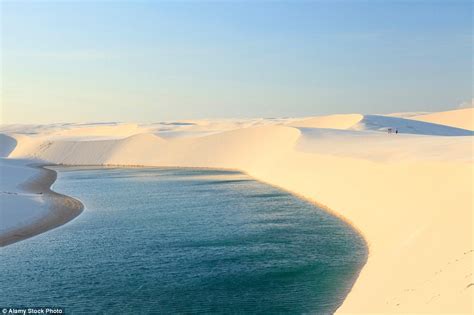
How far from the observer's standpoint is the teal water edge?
15.7 metres

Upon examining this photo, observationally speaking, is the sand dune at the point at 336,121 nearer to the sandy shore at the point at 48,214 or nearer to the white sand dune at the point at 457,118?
the white sand dune at the point at 457,118

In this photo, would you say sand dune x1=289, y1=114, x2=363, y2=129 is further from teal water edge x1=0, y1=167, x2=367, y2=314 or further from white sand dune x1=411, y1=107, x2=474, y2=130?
teal water edge x1=0, y1=167, x2=367, y2=314

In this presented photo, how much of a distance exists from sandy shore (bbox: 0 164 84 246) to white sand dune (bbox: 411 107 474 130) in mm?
80960

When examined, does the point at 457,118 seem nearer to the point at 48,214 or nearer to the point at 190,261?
the point at 48,214

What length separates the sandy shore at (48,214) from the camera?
2513 cm

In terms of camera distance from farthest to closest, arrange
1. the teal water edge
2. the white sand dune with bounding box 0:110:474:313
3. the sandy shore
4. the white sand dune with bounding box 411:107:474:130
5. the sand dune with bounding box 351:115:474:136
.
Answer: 1. the white sand dune with bounding box 411:107:474:130
2. the sand dune with bounding box 351:115:474:136
3. the sandy shore
4. the teal water edge
5. the white sand dune with bounding box 0:110:474:313

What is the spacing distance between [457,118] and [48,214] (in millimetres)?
94292

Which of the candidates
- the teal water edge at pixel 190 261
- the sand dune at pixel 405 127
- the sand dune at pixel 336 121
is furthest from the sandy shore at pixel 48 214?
the sand dune at pixel 405 127

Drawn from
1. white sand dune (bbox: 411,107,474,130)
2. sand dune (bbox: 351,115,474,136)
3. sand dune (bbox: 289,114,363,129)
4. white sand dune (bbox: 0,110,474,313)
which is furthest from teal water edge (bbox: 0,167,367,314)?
white sand dune (bbox: 411,107,474,130)

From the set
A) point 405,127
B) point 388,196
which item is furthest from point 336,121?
point 388,196

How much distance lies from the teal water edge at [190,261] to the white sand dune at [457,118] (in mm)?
77723

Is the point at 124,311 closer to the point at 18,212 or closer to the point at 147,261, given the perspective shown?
the point at 147,261

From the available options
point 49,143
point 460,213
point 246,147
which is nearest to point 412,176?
point 460,213

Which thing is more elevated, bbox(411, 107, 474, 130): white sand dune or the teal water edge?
bbox(411, 107, 474, 130): white sand dune
